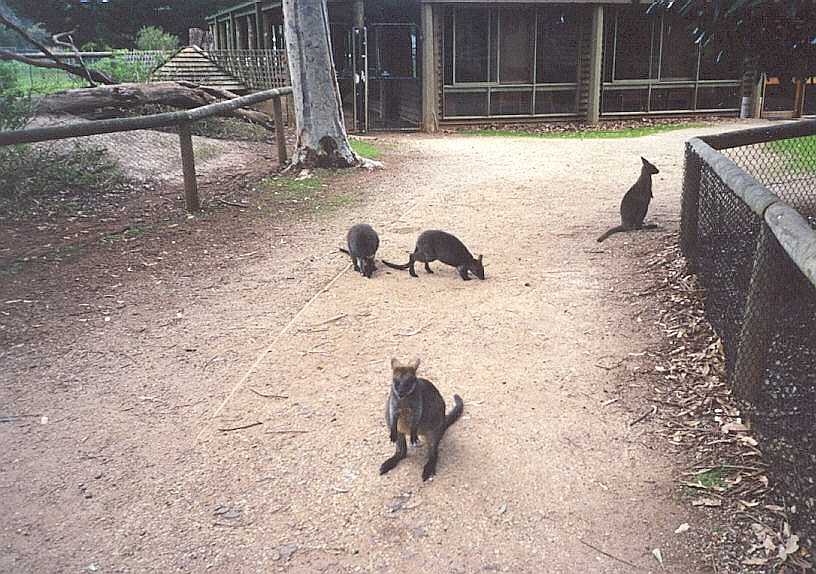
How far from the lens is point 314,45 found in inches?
446

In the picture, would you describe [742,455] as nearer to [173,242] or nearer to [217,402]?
[217,402]

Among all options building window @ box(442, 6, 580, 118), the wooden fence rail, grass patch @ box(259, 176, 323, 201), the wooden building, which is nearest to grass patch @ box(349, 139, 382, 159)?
grass patch @ box(259, 176, 323, 201)

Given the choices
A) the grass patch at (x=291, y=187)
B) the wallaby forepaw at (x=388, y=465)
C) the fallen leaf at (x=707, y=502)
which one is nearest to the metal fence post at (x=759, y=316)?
the fallen leaf at (x=707, y=502)

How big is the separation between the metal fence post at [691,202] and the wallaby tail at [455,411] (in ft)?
9.23

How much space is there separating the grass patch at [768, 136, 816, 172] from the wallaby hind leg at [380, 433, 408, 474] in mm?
7180

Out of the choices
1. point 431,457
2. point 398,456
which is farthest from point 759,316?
point 398,456

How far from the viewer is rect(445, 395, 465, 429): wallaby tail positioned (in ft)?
13.2

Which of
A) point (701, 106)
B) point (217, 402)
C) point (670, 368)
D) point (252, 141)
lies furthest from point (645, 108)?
point (217, 402)

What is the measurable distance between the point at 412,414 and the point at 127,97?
1164 centimetres

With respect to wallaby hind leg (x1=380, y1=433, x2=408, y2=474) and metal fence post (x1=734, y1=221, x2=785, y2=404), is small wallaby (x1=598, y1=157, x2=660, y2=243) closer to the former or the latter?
metal fence post (x1=734, y1=221, x2=785, y2=404)

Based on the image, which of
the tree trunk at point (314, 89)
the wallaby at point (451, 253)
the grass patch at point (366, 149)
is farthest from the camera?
the grass patch at point (366, 149)

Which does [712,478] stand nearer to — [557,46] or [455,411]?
[455,411]

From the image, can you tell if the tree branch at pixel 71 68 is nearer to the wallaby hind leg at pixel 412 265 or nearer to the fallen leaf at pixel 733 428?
the wallaby hind leg at pixel 412 265

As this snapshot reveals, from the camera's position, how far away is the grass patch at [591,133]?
16.7 metres
